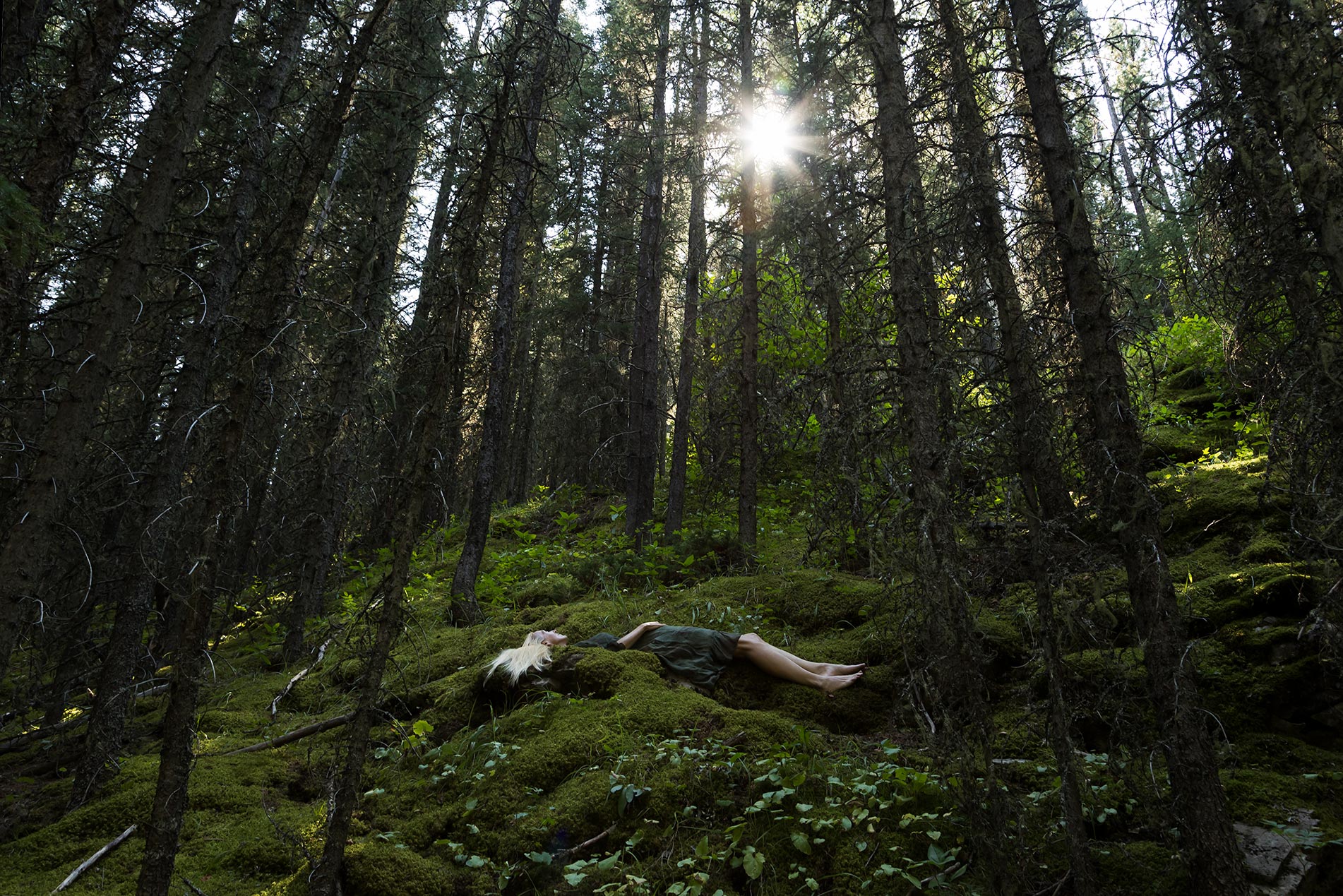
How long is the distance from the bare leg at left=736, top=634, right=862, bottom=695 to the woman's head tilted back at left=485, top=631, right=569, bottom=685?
2011 millimetres

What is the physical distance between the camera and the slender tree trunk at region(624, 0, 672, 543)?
→ 12164 millimetres

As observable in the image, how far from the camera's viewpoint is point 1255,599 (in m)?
5.26

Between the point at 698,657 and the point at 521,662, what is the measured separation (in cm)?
179

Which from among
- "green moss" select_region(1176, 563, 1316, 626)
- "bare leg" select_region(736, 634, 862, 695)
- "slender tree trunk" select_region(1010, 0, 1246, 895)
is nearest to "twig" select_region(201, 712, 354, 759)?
"bare leg" select_region(736, 634, 862, 695)

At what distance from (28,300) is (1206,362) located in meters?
14.5

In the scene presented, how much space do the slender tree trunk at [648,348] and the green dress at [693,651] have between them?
4.76 metres

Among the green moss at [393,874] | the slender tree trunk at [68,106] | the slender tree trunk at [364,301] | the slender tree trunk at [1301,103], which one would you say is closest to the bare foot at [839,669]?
the green moss at [393,874]

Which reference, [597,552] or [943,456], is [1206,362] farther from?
[597,552]

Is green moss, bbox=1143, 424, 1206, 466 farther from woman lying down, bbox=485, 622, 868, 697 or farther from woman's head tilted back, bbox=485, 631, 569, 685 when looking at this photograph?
woman's head tilted back, bbox=485, 631, 569, 685

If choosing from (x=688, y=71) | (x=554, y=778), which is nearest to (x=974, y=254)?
(x=554, y=778)

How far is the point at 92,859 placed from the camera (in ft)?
16.6

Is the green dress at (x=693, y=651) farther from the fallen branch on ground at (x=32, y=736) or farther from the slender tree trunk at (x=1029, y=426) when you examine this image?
the fallen branch on ground at (x=32, y=736)

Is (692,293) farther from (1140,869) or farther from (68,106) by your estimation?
(1140,869)

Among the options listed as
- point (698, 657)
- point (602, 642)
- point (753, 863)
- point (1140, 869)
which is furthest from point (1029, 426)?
point (602, 642)
